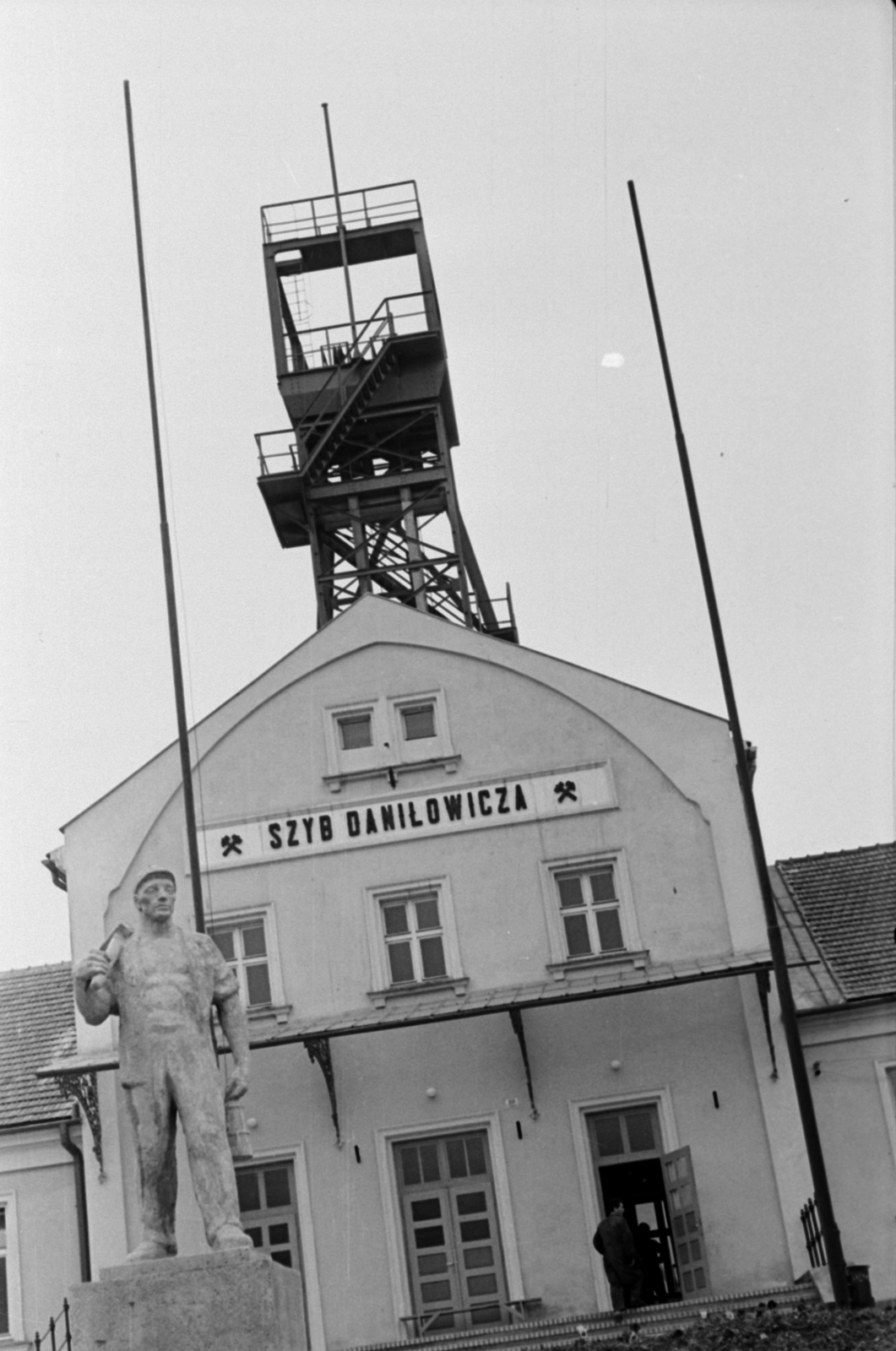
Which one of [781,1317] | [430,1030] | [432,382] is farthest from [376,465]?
[781,1317]

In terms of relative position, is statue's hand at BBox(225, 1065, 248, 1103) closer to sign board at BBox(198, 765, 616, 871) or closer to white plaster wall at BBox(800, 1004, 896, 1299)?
white plaster wall at BBox(800, 1004, 896, 1299)

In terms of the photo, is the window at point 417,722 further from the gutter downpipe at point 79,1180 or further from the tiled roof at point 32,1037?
the gutter downpipe at point 79,1180

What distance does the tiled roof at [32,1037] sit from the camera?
2619 centimetres

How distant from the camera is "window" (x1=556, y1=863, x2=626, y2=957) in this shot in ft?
83.3

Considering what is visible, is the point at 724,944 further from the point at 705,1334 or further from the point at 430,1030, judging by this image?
the point at 705,1334

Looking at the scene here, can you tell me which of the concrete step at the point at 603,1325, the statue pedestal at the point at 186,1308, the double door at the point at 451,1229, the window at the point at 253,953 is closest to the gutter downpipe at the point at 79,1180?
the window at the point at 253,953

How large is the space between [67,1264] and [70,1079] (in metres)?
2.62

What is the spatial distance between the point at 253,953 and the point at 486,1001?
11.9 ft

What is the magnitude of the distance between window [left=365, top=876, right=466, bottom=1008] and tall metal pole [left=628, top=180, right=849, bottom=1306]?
5972 mm

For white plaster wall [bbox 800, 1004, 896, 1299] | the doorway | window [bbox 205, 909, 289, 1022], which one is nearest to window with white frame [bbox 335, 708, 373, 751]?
window [bbox 205, 909, 289, 1022]

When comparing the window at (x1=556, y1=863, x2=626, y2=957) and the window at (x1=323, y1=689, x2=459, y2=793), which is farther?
the window at (x1=323, y1=689, x2=459, y2=793)

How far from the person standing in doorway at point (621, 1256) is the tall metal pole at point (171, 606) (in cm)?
609

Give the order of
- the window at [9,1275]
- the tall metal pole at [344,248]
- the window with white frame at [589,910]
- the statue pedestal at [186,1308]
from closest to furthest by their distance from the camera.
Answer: the statue pedestal at [186,1308] → the window at [9,1275] → the window with white frame at [589,910] → the tall metal pole at [344,248]

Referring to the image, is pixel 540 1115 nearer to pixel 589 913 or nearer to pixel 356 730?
pixel 589 913
